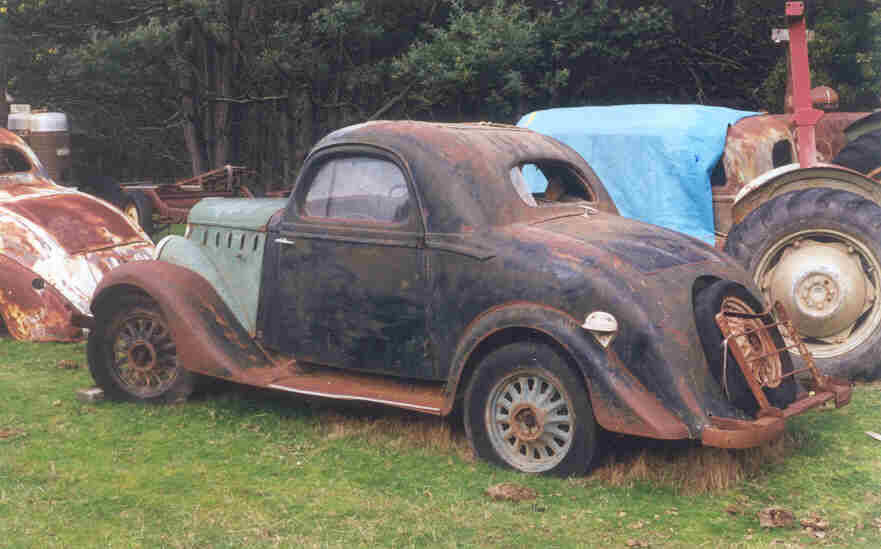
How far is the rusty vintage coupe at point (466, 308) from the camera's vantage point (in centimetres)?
482

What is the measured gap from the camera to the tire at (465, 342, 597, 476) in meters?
4.87

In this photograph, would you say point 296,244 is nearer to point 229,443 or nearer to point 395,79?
point 229,443

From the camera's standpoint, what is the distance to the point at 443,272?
5.37 m

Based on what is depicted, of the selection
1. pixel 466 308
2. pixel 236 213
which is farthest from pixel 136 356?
pixel 466 308

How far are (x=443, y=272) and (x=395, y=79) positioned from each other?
1147 cm

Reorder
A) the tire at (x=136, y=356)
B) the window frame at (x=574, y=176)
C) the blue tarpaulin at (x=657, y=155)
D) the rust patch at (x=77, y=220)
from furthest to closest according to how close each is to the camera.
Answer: the rust patch at (x=77, y=220)
the blue tarpaulin at (x=657, y=155)
the tire at (x=136, y=356)
the window frame at (x=574, y=176)

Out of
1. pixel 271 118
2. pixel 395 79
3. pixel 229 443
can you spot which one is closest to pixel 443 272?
pixel 229 443

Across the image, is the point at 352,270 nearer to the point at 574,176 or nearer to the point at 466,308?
the point at 466,308

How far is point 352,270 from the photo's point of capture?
5.71 metres

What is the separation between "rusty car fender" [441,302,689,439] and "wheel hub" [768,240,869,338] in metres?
2.54

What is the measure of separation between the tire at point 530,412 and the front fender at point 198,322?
60.0 inches

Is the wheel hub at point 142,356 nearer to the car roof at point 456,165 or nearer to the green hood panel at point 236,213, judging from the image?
the green hood panel at point 236,213

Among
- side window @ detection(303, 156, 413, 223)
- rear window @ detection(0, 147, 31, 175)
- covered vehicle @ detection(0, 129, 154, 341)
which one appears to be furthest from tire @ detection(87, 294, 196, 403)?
rear window @ detection(0, 147, 31, 175)

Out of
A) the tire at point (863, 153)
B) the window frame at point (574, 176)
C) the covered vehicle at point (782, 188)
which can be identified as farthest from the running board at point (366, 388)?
the tire at point (863, 153)
